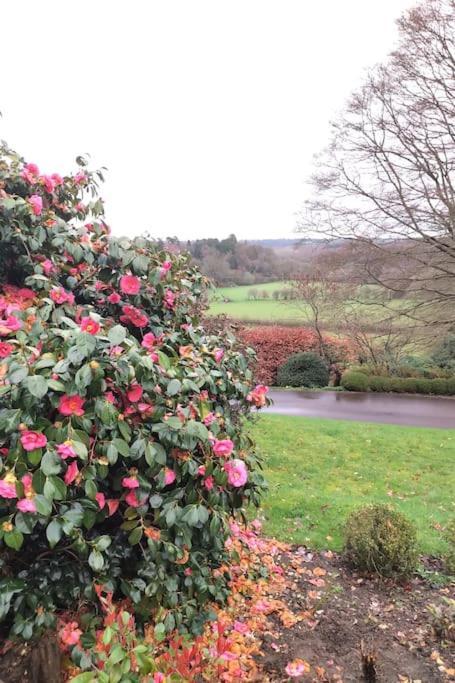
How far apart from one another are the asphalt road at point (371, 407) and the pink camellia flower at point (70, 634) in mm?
9088

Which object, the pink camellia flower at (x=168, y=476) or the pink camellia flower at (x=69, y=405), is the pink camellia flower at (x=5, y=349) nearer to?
the pink camellia flower at (x=69, y=405)

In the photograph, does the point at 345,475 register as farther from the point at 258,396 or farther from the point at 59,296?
the point at 59,296

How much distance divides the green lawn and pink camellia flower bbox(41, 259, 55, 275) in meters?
2.93

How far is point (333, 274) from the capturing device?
13.5 metres

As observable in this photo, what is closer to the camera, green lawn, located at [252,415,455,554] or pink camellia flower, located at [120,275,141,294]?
pink camellia flower, located at [120,275,141,294]

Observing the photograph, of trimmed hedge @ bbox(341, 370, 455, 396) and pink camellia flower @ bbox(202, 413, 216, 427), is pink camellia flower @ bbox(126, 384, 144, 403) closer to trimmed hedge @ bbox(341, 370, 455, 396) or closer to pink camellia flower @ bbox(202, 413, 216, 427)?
pink camellia flower @ bbox(202, 413, 216, 427)

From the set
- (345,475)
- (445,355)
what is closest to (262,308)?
(445,355)

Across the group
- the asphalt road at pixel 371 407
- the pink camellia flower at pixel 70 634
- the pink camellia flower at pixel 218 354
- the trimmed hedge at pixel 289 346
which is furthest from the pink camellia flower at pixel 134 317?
the trimmed hedge at pixel 289 346

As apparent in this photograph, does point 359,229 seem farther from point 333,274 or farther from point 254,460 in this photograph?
point 254,460

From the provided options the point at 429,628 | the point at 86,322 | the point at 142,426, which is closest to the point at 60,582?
the point at 142,426

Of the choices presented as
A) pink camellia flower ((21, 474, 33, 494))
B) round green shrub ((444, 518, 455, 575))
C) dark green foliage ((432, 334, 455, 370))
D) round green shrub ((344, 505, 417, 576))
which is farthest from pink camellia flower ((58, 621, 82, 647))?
dark green foliage ((432, 334, 455, 370))

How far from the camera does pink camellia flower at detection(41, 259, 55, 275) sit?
2.63 metres

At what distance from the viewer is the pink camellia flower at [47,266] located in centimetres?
263

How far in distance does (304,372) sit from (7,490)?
15.3 metres
